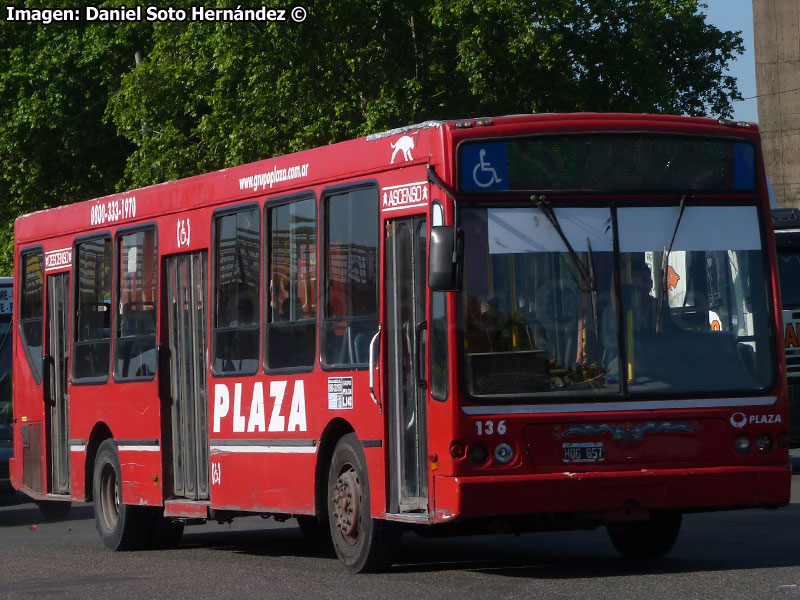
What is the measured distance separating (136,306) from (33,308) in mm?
2536

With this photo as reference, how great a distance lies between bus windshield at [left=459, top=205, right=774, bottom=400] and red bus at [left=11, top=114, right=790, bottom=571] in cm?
1

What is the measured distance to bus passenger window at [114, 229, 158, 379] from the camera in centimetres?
1414

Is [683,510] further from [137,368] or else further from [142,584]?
[137,368]

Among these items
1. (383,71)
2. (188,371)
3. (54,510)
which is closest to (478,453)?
(188,371)

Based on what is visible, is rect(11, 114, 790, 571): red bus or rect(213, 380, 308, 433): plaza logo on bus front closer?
rect(11, 114, 790, 571): red bus

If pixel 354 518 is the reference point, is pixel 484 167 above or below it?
above

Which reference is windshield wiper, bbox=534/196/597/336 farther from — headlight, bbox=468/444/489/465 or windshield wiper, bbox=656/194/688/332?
headlight, bbox=468/444/489/465

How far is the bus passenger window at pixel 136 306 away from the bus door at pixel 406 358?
387 centimetres

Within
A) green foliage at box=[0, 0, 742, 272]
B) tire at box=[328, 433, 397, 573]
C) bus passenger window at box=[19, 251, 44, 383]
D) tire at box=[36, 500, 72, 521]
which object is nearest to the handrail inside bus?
tire at box=[328, 433, 397, 573]

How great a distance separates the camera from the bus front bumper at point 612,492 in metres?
9.80

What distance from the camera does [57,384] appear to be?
A: 16.0 m

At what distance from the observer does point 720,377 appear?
33.9 feet

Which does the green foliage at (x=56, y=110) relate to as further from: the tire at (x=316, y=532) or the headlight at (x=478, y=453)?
the headlight at (x=478, y=453)

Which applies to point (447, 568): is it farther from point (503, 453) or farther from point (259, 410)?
point (259, 410)
